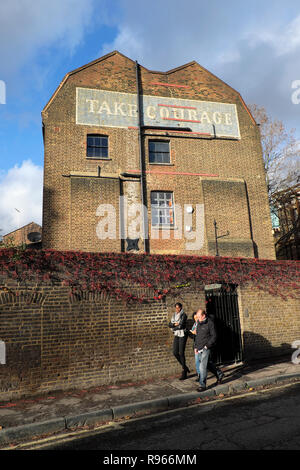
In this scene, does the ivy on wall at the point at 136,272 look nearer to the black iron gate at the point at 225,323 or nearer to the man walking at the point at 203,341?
the black iron gate at the point at 225,323

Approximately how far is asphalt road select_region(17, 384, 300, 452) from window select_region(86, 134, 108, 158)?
12.4m

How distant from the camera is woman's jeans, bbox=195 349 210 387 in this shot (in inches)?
273

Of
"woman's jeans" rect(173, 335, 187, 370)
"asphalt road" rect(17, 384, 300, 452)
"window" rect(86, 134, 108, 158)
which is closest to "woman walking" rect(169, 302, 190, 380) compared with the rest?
"woman's jeans" rect(173, 335, 187, 370)

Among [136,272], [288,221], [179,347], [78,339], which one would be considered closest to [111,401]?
[78,339]

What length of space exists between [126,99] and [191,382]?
44.7 feet

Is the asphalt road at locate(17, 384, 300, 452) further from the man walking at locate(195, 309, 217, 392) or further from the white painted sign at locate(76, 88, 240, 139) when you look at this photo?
the white painted sign at locate(76, 88, 240, 139)

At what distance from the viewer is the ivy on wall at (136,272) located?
23.7 feet

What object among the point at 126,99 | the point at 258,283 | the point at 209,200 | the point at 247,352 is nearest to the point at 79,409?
the point at 247,352

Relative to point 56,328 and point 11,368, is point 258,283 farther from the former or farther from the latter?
point 11,368

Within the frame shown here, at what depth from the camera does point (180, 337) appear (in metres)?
7.90

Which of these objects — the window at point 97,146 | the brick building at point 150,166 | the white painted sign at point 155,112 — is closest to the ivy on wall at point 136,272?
the brick building at point 150,166

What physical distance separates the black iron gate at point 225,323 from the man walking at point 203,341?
2083 mm

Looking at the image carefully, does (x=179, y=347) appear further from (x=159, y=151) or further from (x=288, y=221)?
(x=288, y=221)

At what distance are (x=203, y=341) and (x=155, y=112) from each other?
12825 millimetres
